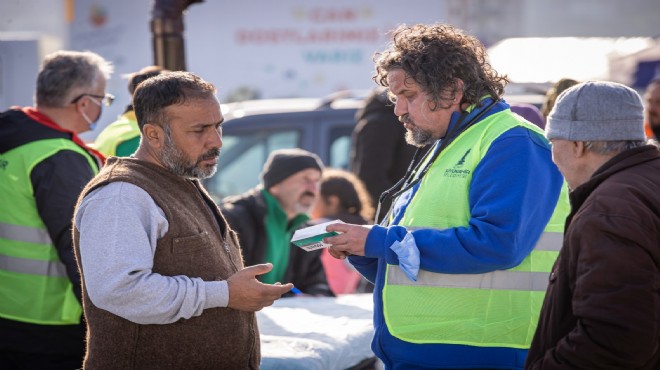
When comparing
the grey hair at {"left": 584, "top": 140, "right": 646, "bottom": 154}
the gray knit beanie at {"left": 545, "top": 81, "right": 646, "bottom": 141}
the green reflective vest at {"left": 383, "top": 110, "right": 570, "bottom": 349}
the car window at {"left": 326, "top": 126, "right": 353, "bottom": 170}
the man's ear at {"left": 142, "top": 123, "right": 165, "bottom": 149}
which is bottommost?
the car window at {"left": 326, "top": 126, "right": 353, "bottom": 170}

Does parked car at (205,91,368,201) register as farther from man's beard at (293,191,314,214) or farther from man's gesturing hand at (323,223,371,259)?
man's gesturing hand at (323,223,371,259)

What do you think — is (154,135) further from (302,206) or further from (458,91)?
(302,206)

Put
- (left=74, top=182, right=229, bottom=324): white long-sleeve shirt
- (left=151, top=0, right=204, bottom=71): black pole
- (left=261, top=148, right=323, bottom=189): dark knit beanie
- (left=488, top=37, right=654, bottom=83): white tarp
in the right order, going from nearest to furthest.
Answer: (left=74, top=182, right=229, bottom=324): white long-sleeve shirt
(left=261, top=148, right=323, bottom=189): dark knit beanie
(left=151, top=0, right=204, bottom=71): black pole
(left=488, top=37, right=654, bottom=83): white tarp

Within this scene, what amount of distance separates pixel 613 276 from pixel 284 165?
11.4 ft

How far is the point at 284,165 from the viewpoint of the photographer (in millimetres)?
5840

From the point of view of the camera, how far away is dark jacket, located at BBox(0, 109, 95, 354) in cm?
411

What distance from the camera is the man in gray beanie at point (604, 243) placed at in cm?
253

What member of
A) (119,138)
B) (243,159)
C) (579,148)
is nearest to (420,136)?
(579,148)

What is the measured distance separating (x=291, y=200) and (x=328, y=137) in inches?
90.7

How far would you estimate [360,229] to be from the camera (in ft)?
10.6

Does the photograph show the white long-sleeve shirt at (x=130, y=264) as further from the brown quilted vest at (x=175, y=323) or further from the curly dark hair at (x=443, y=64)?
the curly dark hair at (x=443, y=64)

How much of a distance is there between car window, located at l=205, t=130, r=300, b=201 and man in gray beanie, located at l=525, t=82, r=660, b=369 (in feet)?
16.7

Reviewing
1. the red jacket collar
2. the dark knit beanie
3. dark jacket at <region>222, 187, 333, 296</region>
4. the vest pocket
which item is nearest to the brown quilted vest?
the vest pocket

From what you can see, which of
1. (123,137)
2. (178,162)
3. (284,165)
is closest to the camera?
(178,162)
